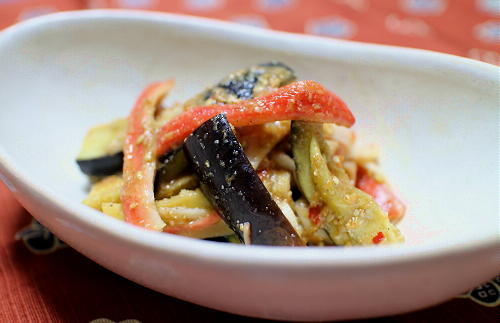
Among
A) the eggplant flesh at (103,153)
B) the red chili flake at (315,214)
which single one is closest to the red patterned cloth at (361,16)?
the eggplant flesh at (103,153)

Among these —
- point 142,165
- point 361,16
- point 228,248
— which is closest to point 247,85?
point 142,165

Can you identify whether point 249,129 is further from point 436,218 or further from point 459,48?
point 459,48

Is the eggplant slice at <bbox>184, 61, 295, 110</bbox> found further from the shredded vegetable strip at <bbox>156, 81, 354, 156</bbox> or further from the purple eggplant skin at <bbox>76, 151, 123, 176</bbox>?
the purple eggplant skin at <bbox>76, 151, 123, 176</bbox>

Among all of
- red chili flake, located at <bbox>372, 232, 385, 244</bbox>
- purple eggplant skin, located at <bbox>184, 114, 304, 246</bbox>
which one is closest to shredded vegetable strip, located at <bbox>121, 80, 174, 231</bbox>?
purple eggplant skin, located at <bbox>184, 114, 304, 246</bbox>

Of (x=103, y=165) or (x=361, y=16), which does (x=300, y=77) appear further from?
(x=361, y=16)

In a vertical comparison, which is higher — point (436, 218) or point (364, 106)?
point (364, 106)

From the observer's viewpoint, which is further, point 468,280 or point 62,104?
point 62,104

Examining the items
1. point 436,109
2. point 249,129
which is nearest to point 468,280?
point 249,129
